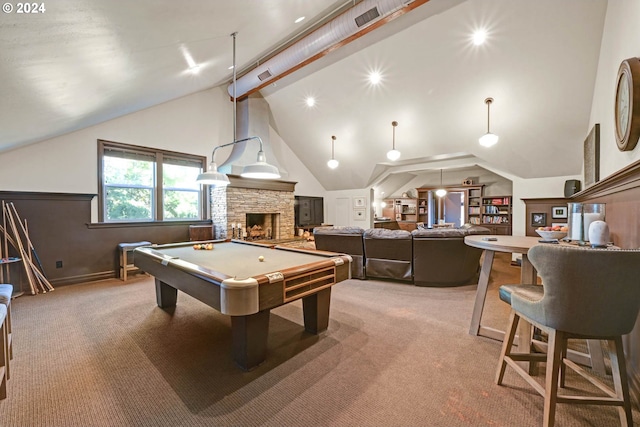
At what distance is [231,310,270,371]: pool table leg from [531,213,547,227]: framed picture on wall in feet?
21.9

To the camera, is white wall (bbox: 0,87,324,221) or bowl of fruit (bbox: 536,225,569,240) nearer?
bowl of fruit (bbox: 536,225,569,240)

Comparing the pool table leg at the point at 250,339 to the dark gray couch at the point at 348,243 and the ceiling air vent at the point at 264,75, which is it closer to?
the dark gray couch at the point at 348,243

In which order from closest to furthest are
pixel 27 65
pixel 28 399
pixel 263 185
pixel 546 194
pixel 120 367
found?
pixel 28 399
pixel 27 65
pixel 120 367
pixel 546 194
pixel 263 185

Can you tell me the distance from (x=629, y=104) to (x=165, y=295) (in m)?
4.72

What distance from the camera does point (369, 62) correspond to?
505cm

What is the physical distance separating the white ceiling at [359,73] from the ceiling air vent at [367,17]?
52 cm

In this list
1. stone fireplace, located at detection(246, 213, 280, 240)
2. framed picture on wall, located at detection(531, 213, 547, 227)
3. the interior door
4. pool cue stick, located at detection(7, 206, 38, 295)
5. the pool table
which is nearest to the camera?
the pool table

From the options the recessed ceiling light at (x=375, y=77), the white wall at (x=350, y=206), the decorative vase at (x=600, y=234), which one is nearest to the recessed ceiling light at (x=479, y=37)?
the recessed ceiling light at (x=375, y=77)

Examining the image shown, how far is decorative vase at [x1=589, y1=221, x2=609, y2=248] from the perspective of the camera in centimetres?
176

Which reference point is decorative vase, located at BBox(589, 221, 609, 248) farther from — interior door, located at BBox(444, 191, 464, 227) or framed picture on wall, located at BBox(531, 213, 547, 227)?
interior door, located at BBox(444, 191, 464, 227)

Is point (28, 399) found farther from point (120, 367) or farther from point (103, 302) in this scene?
point (103, 302)

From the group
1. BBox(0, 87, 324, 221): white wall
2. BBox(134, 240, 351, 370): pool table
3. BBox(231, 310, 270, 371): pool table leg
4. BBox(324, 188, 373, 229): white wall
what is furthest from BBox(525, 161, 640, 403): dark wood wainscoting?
BBox(0, 87, 324, 221): white wall

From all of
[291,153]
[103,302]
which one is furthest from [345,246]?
[291,153]

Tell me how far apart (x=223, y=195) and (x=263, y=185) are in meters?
1.12
